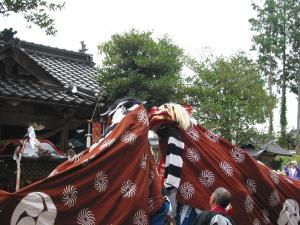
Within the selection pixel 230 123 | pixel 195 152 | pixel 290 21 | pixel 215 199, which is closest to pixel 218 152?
pixel 195 152

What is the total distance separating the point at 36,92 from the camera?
8.91 m

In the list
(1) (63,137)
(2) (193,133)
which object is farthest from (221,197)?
(1) (63,137)

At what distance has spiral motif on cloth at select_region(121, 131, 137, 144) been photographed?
4.53 m

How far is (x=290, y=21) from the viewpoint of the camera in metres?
41.0

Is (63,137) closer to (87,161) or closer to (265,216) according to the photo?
(265,216)

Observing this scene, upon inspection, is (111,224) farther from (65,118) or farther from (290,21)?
(290,21)

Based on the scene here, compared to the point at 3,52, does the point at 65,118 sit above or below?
below

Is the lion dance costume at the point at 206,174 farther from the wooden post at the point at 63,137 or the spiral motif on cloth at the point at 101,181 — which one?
the wooden post at the point at 63,137

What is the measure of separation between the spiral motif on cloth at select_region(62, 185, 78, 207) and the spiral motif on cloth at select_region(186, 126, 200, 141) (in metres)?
1.66

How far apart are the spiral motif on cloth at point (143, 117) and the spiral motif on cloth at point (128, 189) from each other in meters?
0.73

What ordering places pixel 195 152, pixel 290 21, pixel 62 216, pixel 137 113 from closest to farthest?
pixel 62 216 < pixel 137 113 < pixel 195 152 < pixel 290 21

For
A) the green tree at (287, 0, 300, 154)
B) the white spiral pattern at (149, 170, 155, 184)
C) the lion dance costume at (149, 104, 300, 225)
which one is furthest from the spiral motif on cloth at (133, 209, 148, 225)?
the green tree at (287, 0, 300, 154)

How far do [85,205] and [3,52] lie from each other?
583 centimetres

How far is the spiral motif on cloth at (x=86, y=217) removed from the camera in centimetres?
407
